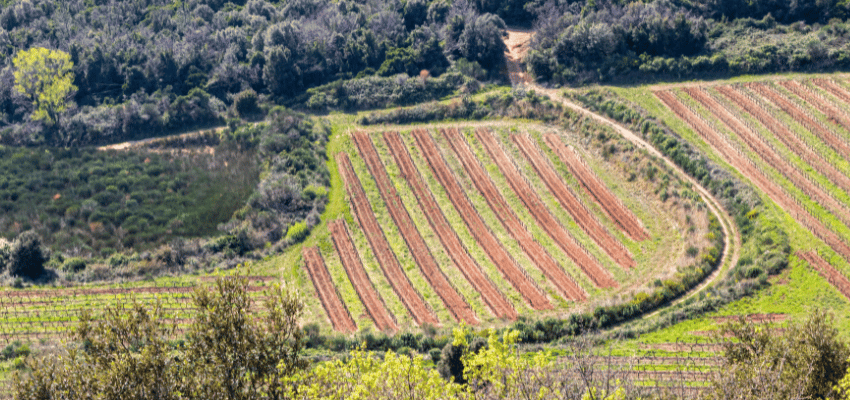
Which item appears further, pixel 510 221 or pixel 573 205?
pixel 573 205

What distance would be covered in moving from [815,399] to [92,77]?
74134mm

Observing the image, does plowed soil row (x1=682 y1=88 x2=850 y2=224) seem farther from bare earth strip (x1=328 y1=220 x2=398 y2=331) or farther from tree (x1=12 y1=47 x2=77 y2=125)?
tree (x1=12 y1=47 x2=77 y2=125)

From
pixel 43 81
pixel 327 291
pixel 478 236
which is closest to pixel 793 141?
pixel 478 236

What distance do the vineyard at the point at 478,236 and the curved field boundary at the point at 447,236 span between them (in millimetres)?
108

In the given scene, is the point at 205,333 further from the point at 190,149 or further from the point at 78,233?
the point at 190,149

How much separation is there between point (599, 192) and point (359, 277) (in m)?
19.6

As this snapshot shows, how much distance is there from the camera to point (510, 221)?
158 feet

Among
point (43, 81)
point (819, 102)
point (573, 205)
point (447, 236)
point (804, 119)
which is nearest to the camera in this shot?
point (447, 236)

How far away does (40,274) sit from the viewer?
4603cm

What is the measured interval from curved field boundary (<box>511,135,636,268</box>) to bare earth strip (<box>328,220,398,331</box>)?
1546cm

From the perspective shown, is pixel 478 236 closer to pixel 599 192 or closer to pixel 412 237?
pixel 412 237

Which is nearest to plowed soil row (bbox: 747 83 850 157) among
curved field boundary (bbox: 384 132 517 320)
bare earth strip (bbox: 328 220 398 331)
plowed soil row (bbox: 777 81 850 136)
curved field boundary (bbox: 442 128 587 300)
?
plowed soil row (bbox: 777 81 850 136)

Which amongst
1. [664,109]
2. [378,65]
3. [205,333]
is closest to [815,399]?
[205,333]

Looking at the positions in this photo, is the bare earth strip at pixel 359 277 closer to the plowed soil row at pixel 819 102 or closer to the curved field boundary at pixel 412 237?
the curved field boundary at pixel 412 237
